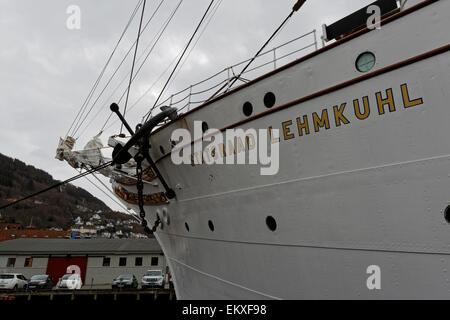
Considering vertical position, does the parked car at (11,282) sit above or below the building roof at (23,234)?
below

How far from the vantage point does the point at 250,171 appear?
4.29 m

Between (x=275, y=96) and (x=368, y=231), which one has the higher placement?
(x=275, y=96)

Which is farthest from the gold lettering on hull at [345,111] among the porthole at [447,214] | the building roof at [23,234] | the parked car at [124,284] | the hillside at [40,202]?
the hillside at [40,202]

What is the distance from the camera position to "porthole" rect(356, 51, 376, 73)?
10.9 ft

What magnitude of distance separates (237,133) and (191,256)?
2810mm

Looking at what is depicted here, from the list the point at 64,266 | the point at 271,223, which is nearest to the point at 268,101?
the point at 271,223

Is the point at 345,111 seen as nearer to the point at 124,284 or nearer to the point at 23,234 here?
the point at 124,284

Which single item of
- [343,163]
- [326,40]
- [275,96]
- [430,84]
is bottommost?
[343,163]

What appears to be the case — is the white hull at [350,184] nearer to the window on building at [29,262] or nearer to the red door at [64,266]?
the red door at [64,266]

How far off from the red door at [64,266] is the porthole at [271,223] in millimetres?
25253

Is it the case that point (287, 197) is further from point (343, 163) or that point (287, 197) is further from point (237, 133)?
point (237, 133)

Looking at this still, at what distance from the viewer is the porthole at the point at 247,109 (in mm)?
4342

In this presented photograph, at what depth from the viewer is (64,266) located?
24984 mm
